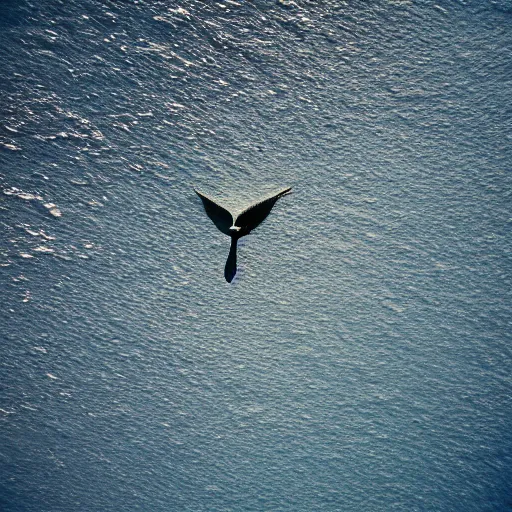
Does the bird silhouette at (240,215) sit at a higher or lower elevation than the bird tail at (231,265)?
higher

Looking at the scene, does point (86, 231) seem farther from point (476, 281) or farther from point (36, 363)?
point (476, 281)

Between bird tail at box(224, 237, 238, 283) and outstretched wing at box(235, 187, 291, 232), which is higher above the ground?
outstretched wing at box(235, 187, 291, 232)

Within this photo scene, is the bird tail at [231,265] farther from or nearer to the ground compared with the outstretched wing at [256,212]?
nearer to the ground

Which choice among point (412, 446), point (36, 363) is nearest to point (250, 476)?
point (412, 446)
